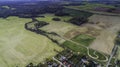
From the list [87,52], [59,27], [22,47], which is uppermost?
[87,52]

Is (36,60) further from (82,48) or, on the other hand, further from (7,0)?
(7,0)

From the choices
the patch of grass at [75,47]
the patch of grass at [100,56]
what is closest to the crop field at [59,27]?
the patch of grass at [75,47]

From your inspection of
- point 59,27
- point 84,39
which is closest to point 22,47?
point 84,39

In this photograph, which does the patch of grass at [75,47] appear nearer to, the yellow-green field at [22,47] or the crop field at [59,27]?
the yellow-green field at [22,47]

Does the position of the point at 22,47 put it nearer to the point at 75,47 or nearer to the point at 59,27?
the point at 75,47

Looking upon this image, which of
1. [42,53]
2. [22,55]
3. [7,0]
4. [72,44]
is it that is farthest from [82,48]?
[7,0]

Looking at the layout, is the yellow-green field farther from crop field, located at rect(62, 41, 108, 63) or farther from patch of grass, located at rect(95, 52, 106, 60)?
patch of grass, located at rect(95, 52, 106, 60)
